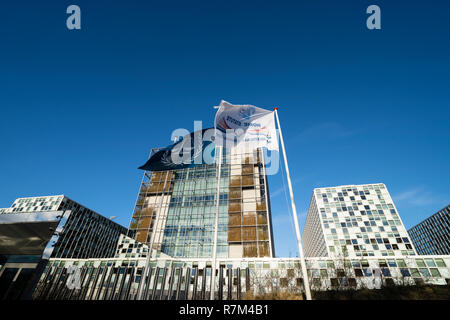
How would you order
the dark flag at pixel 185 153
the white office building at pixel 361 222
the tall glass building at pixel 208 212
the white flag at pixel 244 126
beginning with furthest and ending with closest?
the white office building at pixel 361 222 < the tall glass building at pixel 208 212 < the dark flag at pixel 185 153 < the white flag at pixel 244 126

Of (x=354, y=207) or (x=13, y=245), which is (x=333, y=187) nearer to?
(x=354, y=207)

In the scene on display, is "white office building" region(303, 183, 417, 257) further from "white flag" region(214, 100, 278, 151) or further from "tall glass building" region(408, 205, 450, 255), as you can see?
"tall glass building" region(408, 205, 450, 255)

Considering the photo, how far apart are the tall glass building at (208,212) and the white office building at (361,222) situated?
2723 centimetres

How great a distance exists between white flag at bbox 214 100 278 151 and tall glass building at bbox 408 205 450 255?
11809 centimetres

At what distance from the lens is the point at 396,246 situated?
182ft

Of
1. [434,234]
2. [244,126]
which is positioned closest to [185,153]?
[244,126]

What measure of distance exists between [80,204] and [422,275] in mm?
92252

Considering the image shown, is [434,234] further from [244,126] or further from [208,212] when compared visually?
[244,126]

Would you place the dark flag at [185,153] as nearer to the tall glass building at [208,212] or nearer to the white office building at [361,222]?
the tall glass building at [208,212]

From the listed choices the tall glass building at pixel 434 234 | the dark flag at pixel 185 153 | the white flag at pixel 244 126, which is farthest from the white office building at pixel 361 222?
the tall glass building at pixel 434 234

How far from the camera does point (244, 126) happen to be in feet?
58.1

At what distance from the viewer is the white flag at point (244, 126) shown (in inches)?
682

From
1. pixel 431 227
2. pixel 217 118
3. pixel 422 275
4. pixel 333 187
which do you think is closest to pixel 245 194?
pixel 422 275

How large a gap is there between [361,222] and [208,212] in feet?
155
